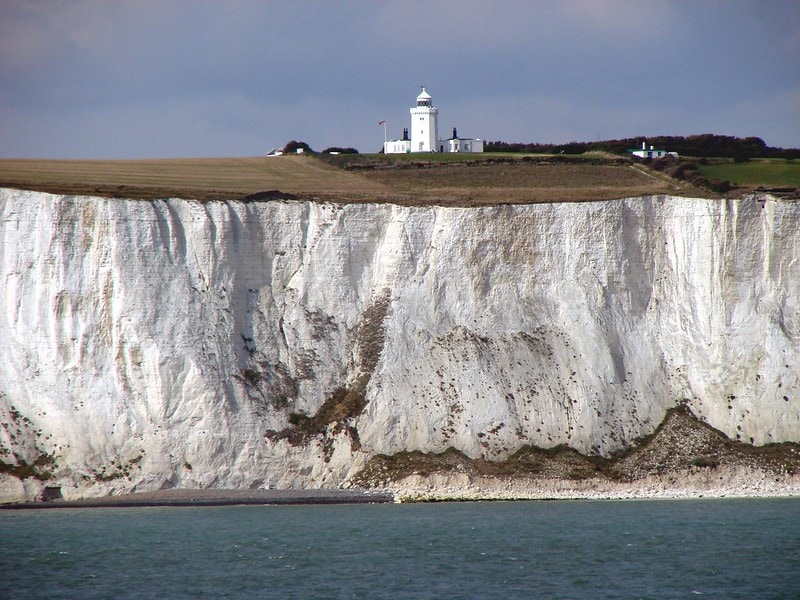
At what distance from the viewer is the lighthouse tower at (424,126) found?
72.1 meters

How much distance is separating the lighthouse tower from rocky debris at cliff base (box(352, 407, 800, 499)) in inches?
1208

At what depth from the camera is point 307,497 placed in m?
42.6

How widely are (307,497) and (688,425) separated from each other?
1581 cm

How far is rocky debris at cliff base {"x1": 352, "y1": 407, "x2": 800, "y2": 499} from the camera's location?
44.2 m

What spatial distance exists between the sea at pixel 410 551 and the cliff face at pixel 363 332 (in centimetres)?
342

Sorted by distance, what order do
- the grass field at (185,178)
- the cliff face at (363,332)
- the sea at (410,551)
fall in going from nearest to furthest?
the sea at (410,551) → the cliff face at (363,332) → the grass field at (185,178)

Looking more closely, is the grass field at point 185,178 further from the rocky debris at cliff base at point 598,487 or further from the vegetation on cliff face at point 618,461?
the rocky debris at cliff base at point 598,487

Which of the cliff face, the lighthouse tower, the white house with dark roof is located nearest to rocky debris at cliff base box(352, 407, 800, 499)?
the cliff face

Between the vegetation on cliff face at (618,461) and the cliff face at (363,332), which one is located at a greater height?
the cliff face at (363,332)

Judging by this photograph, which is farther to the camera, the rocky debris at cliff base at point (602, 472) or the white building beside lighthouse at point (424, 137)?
the white building beside lighthouse at point (424, 137)

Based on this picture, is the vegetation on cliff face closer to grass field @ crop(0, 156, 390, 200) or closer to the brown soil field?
the brown soil field

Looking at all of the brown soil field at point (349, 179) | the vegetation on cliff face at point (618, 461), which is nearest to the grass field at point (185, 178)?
the brown soil field at point (349, 179)

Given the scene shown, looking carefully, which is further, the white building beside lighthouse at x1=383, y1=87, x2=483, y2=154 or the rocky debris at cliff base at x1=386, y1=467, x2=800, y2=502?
the white building beside lighthouse at x1=383, y1=87, x2=483, y2=154

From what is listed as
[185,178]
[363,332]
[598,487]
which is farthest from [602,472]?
[185,178]
